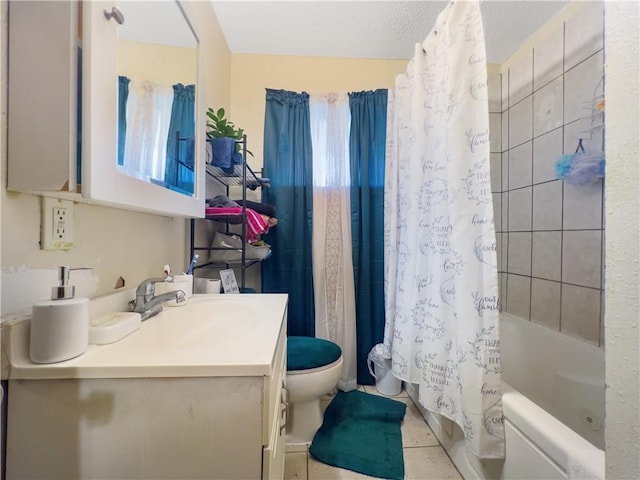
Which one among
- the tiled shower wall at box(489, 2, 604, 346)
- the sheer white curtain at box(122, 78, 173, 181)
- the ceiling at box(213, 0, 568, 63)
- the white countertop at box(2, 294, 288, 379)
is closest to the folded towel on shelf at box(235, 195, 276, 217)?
the sheer white curtain at box(122, 78, 173, 181)

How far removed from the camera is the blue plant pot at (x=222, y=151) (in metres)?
1.30

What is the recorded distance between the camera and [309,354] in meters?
1.30

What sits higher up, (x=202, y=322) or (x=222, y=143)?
(x=222, y=143)

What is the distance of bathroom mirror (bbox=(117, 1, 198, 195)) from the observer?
663 millimetres

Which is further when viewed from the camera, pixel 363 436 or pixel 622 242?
pixel 363 436

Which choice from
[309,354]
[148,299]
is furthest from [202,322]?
[309,354]

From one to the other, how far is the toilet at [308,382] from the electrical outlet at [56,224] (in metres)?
0.97

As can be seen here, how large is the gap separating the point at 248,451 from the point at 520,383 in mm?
1682

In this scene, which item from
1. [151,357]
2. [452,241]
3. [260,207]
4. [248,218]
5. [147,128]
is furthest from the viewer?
[260,207]

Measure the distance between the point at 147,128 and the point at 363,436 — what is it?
5.29 feet

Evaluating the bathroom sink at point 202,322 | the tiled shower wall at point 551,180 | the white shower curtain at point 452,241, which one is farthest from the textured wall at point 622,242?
the tiled shower wall at point 551,180

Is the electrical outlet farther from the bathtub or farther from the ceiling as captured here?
the ceiling

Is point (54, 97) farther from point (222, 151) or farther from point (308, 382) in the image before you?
point (308, 382)

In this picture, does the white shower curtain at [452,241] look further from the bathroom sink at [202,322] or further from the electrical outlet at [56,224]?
the electrical outlet at [56,224]
